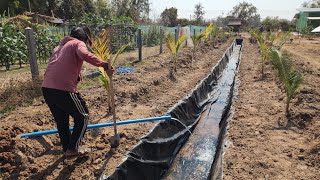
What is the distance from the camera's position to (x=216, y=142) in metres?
5.39

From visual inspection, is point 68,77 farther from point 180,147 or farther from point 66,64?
point 180,147

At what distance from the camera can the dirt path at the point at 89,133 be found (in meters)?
3.37

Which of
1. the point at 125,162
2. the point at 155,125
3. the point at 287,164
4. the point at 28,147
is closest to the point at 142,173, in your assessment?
the point at 125,162

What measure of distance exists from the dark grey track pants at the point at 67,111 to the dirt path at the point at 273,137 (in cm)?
191

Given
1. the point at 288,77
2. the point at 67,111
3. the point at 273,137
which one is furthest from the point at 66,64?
the point at 288,77

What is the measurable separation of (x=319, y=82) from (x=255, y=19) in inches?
2679

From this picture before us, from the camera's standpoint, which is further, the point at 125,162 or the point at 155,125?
the point at 155,125

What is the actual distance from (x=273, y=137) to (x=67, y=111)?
3.18 meters

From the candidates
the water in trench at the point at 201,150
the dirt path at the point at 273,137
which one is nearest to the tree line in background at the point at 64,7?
the water in trench at the point at 201,150

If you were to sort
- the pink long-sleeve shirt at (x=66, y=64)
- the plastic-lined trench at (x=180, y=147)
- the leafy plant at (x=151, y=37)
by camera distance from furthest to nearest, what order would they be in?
the leafy plant at (x=151, y=37) < the plastic-lined trench at (x=180, y=147) < the pink long-sleeve shirt at (x=66, y=64)

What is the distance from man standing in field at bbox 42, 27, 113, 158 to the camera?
3061mm

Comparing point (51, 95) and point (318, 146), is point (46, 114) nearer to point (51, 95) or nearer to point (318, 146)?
point (51, 95)

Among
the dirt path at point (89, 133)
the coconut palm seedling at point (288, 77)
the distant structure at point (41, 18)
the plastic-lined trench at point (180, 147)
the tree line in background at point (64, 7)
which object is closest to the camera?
the dirt path at point (89, 133)

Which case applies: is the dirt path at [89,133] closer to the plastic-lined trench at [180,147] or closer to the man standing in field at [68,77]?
the plastic-lined trench at [180,147]
